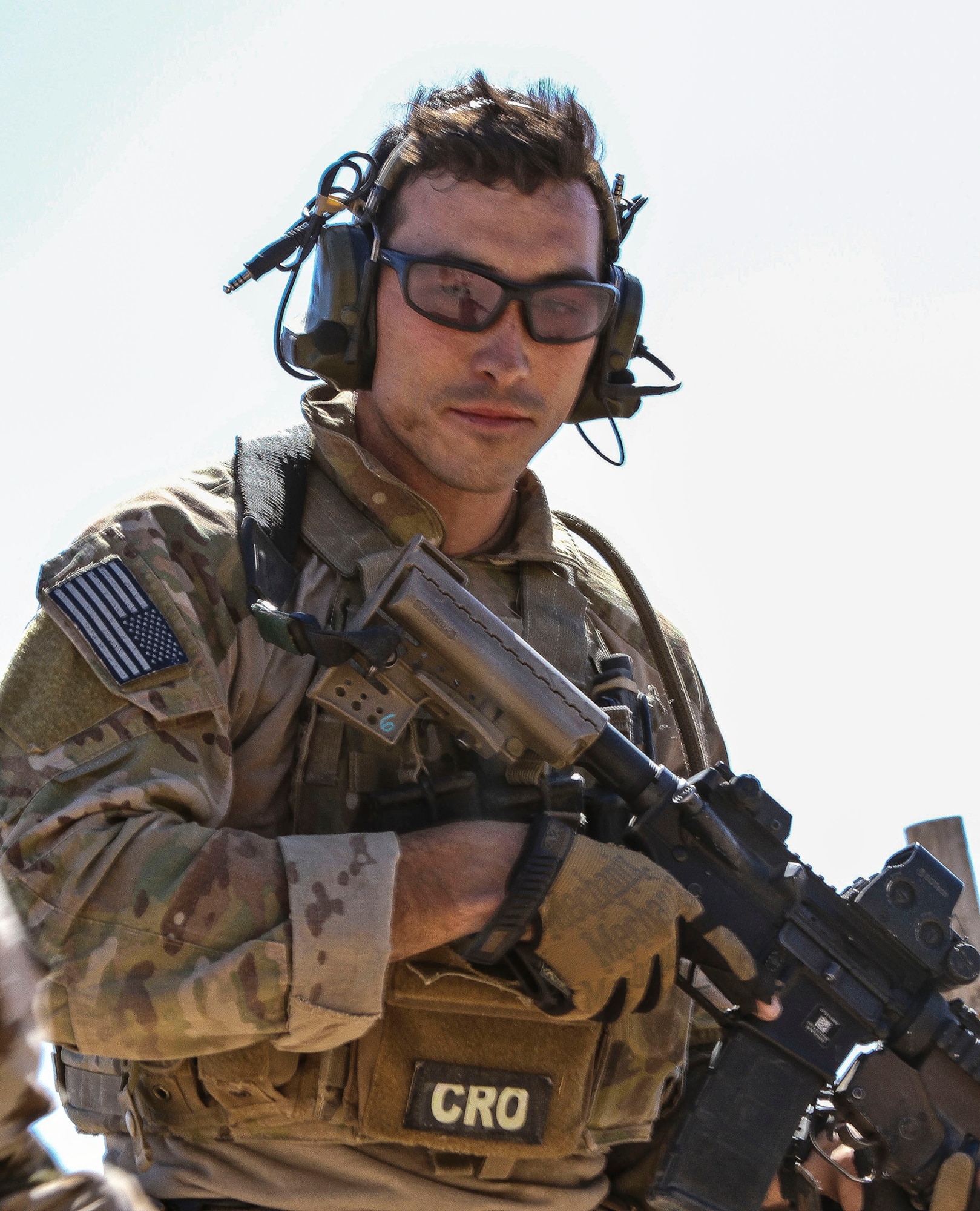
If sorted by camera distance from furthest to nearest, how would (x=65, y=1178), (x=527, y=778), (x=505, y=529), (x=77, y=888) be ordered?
(x=505, y=529), (x=527, y=778), (x=77, y=888), (x=65, y=1178)

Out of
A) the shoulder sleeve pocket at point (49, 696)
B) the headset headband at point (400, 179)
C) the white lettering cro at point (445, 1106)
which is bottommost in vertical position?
the white lettering cro at point (445, 1106)

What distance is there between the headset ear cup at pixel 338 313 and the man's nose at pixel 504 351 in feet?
1.00

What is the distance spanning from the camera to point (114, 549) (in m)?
2.90

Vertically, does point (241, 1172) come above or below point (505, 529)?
below

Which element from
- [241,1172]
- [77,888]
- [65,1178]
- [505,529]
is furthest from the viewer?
[505,529]

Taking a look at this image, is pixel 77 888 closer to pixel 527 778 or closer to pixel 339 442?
pixel 527 778

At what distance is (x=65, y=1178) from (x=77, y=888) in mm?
1269

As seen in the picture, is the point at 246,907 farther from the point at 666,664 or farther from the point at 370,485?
the point at 666,664

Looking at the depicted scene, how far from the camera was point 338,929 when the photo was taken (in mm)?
2604

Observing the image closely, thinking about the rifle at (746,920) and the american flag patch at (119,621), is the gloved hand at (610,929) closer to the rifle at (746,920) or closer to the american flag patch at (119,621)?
the rifle at (746,920)

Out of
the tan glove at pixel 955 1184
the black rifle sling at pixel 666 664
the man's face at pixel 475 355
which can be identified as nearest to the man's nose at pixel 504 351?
the man's face at pixel 475 355

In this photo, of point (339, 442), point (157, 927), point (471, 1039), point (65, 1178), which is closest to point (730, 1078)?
point (471, 1039)

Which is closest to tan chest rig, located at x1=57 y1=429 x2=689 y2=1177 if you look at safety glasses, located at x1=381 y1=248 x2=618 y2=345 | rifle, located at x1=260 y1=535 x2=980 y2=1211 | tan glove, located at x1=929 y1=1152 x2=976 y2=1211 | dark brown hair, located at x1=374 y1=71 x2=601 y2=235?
rifle, located at x1=260 y1=535 x2=980 y2=1211

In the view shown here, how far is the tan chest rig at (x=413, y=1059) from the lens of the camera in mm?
2824
